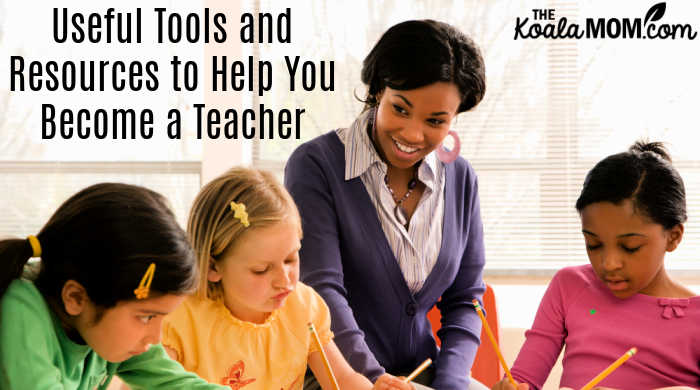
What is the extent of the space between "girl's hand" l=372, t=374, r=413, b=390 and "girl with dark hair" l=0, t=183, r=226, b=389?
1.34 feet

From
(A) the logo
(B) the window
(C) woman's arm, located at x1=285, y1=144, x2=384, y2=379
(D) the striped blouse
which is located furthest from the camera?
(B) the window

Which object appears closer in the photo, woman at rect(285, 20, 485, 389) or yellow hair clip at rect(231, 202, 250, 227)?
yellow hair clip at rect(231, 202, 250, 227)

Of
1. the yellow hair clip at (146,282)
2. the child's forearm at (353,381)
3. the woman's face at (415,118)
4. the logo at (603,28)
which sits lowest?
the child's forearm at (353,381)

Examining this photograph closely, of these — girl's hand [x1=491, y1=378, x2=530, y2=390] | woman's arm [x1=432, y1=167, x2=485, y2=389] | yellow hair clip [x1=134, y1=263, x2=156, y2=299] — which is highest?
yellow hair clip [x1=134, y1=263, x2=156, y2=299]

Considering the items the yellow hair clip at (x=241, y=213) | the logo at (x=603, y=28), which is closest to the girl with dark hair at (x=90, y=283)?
the yellow hair clip at (x=241, y=213)

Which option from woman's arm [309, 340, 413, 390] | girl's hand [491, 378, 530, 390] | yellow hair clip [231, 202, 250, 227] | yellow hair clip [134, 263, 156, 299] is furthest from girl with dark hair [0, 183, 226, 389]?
girl's hand [491, 378, 530, 390]

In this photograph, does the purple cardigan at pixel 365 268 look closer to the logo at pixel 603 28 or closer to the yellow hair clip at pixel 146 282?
the yellow hair clip at pixel 146 282

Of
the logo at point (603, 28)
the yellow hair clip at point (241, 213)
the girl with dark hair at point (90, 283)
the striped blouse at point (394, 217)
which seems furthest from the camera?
the logo at point (603, 28)

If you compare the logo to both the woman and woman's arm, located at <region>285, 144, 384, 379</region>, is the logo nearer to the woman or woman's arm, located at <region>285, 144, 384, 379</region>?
the woman

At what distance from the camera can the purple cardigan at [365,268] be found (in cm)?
160

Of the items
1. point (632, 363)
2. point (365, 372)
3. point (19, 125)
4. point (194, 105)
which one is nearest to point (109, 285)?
point (365, 372)

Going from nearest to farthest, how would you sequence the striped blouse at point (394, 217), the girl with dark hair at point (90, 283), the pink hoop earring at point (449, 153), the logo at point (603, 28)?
the girl with dark hair at point (90, 283) → the striped blouse at point (394, 217) → the pink hoop earring at point (449, 153) → the logo at point (603, 28)

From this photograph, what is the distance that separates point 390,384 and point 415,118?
516 mm

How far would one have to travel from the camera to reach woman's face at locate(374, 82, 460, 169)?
155cm
